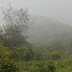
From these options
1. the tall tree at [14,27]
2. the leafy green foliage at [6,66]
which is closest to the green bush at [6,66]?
the leafy green foliage at [6,66]

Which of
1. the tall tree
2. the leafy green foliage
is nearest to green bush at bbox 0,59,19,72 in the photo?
the leafy green foliage

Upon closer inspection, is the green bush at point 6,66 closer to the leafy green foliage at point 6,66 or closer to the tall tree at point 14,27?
the leafy green foliage at point 6,66

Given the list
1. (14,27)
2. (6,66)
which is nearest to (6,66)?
(6,66)

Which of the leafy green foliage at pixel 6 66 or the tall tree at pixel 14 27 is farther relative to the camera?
the tall tree at pixel 14 27

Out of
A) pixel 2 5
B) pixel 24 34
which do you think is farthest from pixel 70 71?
pixel 2 5

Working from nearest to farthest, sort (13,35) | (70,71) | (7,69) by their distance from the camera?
(7,69), (70,71), (13,35)

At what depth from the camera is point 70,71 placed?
260 inches

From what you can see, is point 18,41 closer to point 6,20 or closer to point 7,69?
point 6,20

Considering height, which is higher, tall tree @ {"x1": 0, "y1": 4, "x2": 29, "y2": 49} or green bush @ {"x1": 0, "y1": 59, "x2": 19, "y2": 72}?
tall tree @ {"x1": 0, "y1": 4, "x2": 29, "y2": 49}

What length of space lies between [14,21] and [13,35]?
2814 millimetres

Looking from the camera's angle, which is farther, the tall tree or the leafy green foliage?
the tall tree

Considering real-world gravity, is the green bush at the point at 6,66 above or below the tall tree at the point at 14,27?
below

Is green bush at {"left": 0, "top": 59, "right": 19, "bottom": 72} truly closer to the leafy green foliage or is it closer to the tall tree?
the leafy green foliage

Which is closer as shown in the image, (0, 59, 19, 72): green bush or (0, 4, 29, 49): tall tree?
(0, 59, 19, 72): green bush
